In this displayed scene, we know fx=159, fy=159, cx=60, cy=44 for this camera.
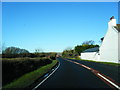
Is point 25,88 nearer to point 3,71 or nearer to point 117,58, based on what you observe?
point 3,71

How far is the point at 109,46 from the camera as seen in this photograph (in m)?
36.6

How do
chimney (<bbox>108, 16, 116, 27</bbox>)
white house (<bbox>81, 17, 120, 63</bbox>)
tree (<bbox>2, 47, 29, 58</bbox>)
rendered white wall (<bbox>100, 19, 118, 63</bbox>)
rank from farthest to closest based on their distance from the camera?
chimney (<bbox>108, 16, 116, 27</bbox>), rendered white wall (<bbox>100, 19, 118, 63</bbox>), white house (<bbox>81, 17, 120, 63</bbox>), tree (<bbox>2, 47, 29, 58</bbox>)

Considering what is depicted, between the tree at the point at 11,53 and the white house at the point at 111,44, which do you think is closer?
the tree at the point at 11,53

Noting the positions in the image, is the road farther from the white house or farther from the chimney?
the chimney

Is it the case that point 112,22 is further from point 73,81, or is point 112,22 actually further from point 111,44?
point 73,81

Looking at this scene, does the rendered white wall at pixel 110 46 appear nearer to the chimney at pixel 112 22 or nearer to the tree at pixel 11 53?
the chimney at pixel 112 22

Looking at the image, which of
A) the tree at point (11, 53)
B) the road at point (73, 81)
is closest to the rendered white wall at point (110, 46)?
the tree at point (11, 53)

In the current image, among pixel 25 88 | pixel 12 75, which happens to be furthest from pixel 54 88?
pixel 12 75

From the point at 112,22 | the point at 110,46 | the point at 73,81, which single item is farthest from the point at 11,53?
the point at 73,81

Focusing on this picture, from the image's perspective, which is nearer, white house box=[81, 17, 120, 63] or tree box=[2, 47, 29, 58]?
tree box=[2, 47, 29, 58]

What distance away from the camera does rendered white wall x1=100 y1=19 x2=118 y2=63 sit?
3339 cm

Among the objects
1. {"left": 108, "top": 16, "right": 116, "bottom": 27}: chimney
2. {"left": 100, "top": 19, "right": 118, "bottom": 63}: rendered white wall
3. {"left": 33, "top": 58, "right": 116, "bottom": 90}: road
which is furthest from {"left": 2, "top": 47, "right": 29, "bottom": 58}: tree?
{"left": 108, "top": 16, "right": 116, "bottom": 27}: chimney

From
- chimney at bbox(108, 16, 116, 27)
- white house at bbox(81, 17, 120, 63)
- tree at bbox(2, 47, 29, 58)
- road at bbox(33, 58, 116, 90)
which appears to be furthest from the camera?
chimney at bbox(108, 16, 116, 27)

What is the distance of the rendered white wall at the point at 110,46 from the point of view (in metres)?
33.4
